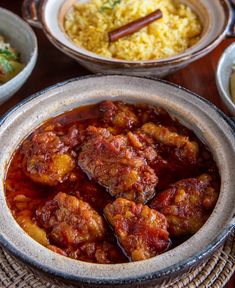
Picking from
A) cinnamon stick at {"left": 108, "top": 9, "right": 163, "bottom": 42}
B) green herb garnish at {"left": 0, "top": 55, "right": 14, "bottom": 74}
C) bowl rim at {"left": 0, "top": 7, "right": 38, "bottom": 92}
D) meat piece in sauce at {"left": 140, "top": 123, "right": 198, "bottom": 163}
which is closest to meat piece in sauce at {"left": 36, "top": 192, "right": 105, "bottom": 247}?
meat piece in sauce at {"left": 140, "top": 123, "right": 198, "bottom": 163}

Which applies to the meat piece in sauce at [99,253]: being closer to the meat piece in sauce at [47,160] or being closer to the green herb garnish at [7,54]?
the meat piece in sauce at [47,160]

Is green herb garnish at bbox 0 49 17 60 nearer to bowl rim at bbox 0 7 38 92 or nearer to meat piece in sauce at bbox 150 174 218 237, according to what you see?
bowl rim at bbox 0 7 38 92

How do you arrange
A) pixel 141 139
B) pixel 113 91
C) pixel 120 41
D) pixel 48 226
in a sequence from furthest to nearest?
pixel 120 41, pixel 113 91, pixel 141 139, pixel 48 226

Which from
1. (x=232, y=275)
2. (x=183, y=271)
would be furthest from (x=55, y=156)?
(x=232, y=275)

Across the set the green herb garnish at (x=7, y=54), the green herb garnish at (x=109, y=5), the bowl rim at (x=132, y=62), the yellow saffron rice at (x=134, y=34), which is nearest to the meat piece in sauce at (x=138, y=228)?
the bowl rim at (x=132, y=62)

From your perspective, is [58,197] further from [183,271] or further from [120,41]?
[120,41]

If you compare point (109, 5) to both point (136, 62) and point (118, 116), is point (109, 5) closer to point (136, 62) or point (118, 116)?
point (136, 62)
